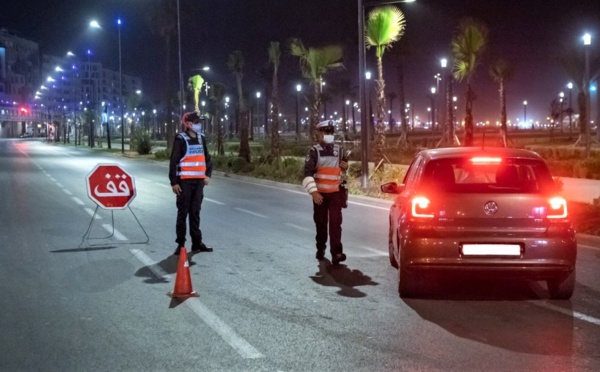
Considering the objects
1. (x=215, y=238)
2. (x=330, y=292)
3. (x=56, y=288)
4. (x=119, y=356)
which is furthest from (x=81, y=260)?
(x=119, y=356)

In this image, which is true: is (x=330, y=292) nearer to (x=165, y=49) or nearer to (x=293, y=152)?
(x=293, y=152)

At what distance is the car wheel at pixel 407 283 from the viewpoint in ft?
26.3

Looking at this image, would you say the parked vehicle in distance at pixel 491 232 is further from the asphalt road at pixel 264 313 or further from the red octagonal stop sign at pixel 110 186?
the red octagonal stop sign at pixel 110 186

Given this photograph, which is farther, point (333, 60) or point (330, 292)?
point (333, 60)

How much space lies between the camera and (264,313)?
7453 millimetres

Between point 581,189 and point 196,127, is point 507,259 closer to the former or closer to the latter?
point 196,127

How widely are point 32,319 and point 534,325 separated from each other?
456 centimetres

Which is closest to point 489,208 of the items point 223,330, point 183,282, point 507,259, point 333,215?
point 507,259

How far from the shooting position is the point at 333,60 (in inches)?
1218

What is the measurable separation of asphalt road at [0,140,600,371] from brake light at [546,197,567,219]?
35.9 inches

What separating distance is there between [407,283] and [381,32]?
58.7 ft

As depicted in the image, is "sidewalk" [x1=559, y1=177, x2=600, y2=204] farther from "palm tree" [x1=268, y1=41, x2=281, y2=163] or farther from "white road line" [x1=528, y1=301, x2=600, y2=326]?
"palm tree" [x1=268, y1=41, x2=281, y2=163]

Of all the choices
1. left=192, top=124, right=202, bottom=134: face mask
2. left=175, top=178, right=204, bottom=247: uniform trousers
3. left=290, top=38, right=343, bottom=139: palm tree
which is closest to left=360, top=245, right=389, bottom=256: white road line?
left=175, top=178, right=204, bottom=247: uniform trousers

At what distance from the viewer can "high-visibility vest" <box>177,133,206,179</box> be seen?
11.1 meters
